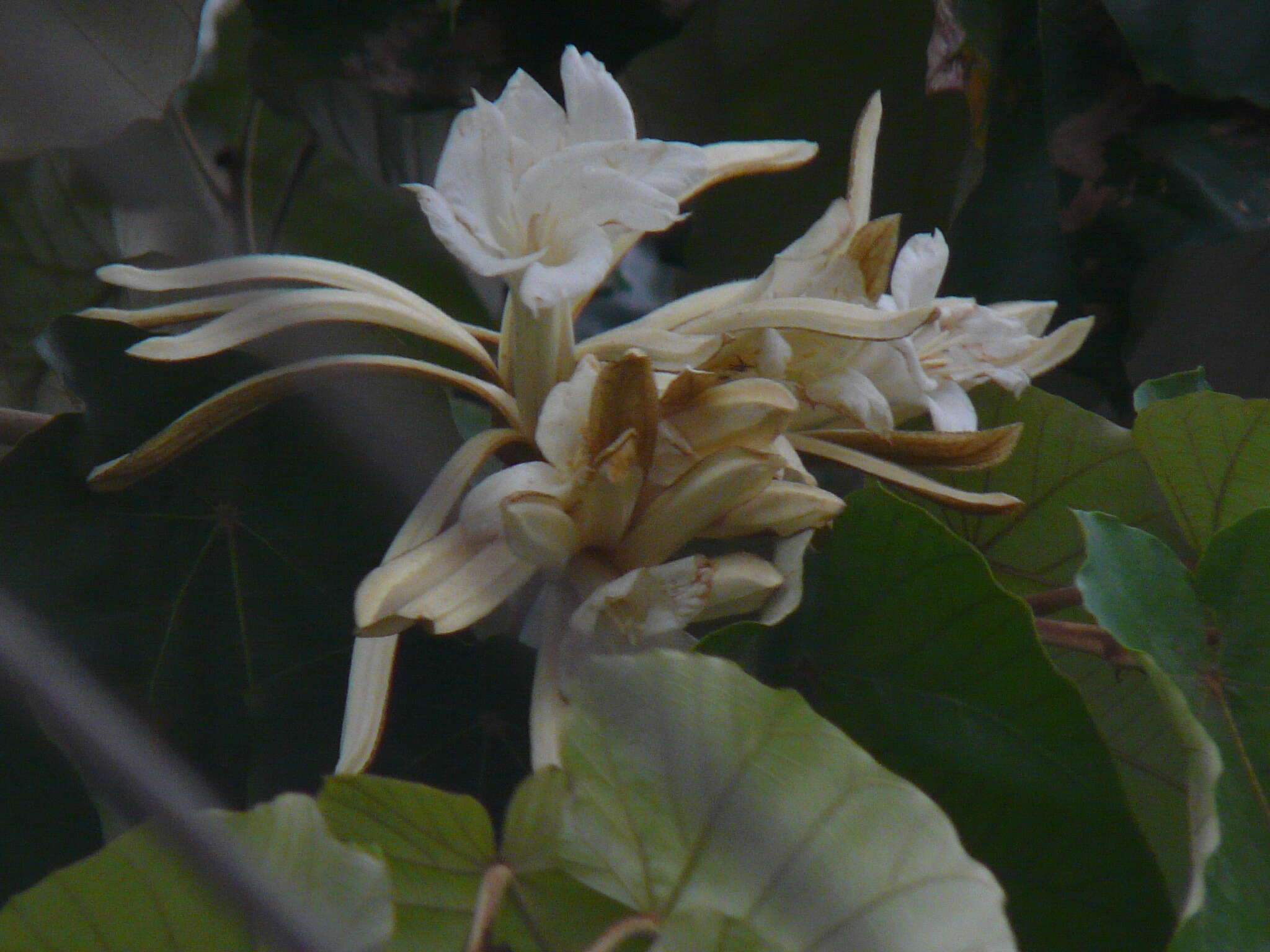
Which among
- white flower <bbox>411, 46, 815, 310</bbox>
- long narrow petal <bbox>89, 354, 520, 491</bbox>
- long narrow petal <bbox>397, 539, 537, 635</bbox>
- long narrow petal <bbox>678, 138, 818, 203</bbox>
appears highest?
white flower <bbox>411, 46, 815, 310</bbox>

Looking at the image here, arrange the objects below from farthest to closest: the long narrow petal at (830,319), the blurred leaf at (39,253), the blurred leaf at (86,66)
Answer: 1. the blurred leaf at (39,253)
2. the blurred leaf at (86,66)
3. the long narrow petal at (830,319)

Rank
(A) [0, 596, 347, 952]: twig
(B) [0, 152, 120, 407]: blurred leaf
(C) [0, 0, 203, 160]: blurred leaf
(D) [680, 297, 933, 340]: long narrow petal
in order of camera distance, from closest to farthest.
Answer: (A) [0, 596, 347, 952]: twig < (D) [680, 297, 933, 340]: long narrow petal < (C) [0, 0, 203, 160]: blurred leaf < (B) [0, 152, 120, 407]: blurred leaf

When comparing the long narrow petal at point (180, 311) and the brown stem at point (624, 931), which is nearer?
the brown stem at point (624, 931)

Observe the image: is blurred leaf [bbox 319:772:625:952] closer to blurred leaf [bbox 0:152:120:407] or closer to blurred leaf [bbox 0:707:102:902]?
blurred leaf [bbox 0:707:102:902]

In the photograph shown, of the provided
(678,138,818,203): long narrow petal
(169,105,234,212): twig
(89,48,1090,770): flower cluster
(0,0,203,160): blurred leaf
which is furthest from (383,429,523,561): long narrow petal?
(169,105,234,212): twig

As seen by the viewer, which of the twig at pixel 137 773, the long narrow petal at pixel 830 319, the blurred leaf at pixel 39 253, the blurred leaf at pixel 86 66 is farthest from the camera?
the blurred leaf at pixel 39 253

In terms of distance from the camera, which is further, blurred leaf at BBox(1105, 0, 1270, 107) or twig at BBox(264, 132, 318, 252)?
twig at BBox(264, 132, 318, 252)

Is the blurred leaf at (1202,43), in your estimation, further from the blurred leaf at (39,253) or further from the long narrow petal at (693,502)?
the blurred leaf at (39,253)

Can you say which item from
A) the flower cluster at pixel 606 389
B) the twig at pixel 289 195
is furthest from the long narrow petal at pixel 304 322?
the twig at pixel 289 195

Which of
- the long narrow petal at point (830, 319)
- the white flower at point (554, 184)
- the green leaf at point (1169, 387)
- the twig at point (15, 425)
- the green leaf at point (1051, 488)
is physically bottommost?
the green leaf at point (1051, 488)
